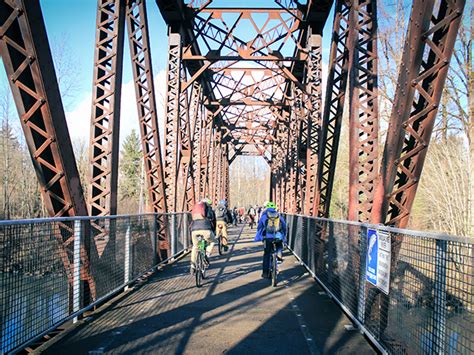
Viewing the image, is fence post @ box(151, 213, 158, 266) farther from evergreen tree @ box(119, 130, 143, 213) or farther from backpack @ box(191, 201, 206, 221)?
evergreen tree @ box(119, 130, 143, 213)

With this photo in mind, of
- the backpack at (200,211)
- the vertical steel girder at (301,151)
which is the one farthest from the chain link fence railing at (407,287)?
the vertical steel girder at (301,151)

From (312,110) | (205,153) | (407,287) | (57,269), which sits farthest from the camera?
(205,153)

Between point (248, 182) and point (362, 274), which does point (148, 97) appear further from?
point (248, 182)

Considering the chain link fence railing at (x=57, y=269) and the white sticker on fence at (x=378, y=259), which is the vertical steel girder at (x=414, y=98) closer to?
the white sticker on fence at (x=378, y=259)

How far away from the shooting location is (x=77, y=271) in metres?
6.07

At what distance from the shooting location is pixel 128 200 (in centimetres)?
6738

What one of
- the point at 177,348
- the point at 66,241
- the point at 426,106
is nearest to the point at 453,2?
the point at 426,106

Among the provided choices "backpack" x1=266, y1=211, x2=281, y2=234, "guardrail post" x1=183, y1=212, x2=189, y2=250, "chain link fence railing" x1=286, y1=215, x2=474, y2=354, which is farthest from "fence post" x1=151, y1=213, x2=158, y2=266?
"chain link fence railing" x1=286, y1=215, x2=474, y2=354

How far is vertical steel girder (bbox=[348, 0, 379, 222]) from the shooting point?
7.81m

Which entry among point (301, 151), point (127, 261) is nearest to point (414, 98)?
point (127, 261)

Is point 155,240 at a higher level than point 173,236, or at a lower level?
higher

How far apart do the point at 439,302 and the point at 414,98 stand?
2.75 m

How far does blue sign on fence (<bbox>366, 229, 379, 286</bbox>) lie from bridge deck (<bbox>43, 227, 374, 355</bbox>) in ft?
2.53

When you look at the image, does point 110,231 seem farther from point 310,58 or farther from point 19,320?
point 310,58
